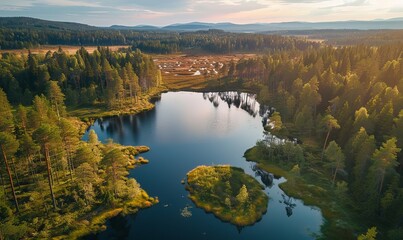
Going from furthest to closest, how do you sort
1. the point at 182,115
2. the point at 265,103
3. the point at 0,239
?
1. the point at 265,103
2. the point at 182,115
3. the point at 0,239

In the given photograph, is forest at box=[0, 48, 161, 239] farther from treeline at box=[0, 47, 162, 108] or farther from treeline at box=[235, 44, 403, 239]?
treeline at box=[235, 44, 403, 239]

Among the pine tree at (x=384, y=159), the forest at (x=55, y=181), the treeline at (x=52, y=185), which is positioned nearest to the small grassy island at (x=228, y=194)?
the forest at (x=55, y=181)

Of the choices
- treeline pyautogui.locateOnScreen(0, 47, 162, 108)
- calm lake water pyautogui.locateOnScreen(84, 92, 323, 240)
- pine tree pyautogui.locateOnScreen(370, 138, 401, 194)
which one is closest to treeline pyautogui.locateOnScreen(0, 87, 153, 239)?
calm lake water pyautogui.locateOnScreen(84, 92, 323, 240)

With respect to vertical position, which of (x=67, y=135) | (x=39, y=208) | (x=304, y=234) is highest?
(x=67, y=135)

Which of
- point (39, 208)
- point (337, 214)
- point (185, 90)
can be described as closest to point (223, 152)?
point (337, 214)

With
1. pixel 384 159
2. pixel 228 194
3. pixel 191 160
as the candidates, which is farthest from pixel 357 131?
pixel 191 160

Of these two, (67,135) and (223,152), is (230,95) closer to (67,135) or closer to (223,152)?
(223,152)
